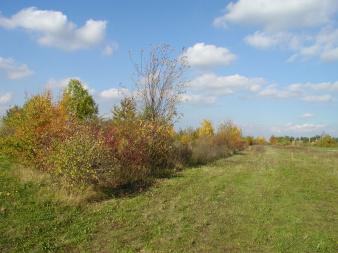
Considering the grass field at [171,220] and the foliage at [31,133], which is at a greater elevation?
the foliage at [31,133]

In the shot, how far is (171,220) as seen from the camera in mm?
6078

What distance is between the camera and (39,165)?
9.43 meters

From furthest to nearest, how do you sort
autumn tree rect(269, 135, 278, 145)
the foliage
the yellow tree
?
autumn tree rect(269, 135, 278, 145)
the yellow tree
the foliage

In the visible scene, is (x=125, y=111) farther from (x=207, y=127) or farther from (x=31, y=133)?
(x=207, y=127)

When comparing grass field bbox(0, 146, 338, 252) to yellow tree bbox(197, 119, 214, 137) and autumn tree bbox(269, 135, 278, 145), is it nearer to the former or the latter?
yellow tree bbox(197, 119, 214, 137)

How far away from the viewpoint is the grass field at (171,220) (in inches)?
187

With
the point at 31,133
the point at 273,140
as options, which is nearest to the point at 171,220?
the point at 31,133

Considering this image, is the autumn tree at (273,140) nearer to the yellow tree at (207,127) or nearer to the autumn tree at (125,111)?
the yellow tree at (207,127)

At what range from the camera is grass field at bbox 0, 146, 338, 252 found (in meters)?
4.75

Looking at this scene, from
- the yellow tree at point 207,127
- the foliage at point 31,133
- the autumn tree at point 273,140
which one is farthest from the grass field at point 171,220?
the autumn tree at point 273,140

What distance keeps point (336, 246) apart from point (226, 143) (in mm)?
26985

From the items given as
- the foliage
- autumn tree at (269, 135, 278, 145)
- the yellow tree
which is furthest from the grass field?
autumn tree at (269, 135, 278, 145)

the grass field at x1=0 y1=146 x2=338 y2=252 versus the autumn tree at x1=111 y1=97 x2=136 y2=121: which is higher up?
the autumn tree at x1=111 y1=97 x2=136 y2=121

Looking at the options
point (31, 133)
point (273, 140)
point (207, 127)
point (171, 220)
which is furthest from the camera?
point (273, 140)
